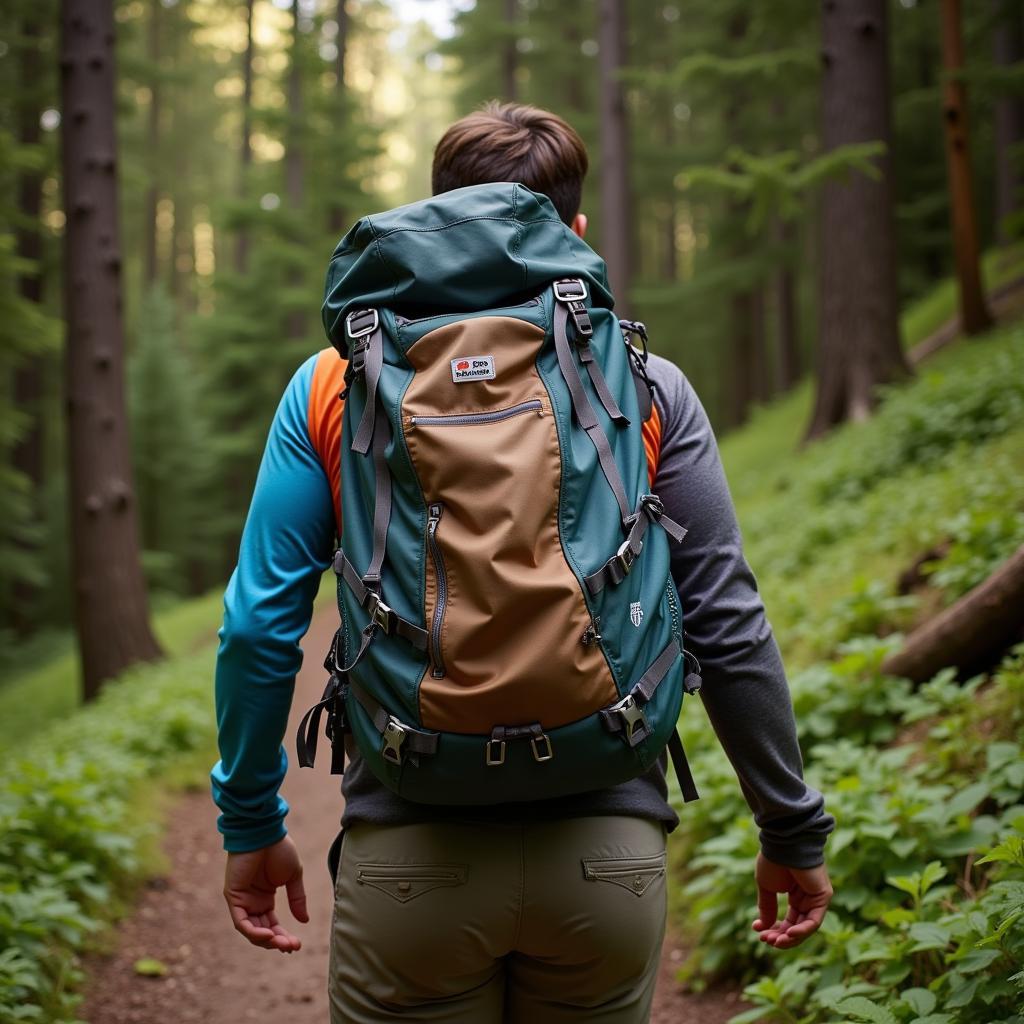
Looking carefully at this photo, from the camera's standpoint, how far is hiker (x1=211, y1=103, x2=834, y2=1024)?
147 centimetres

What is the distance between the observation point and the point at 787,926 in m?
1.88

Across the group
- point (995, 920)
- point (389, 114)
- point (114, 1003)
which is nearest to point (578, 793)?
point (995, 920)

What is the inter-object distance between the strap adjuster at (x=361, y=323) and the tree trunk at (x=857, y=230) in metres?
9.30

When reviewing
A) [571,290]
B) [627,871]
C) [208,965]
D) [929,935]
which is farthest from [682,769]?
[208,965]

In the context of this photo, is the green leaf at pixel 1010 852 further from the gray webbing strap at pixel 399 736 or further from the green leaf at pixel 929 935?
the gray webbing strap at pixel 399 736

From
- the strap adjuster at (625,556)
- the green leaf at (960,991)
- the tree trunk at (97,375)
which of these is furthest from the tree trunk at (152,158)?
the strap adjuster at (625,556)

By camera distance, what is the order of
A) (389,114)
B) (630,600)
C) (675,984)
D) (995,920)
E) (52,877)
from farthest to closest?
(389,114) → (52,877) → (675,984) → (995,920) → (630,600)

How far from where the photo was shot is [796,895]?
1.91 metres

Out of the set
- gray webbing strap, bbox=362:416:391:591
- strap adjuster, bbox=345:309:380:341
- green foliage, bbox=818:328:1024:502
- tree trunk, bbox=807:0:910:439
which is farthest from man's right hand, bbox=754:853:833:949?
tree trunk, bbox=807:0:910:439

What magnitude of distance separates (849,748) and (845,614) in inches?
55.2

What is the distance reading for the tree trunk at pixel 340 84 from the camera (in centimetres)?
2184

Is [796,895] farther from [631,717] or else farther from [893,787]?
[893,787]

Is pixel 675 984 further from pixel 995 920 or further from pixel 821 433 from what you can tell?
pixel 821 433

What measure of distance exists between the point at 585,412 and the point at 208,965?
3.76 metres
